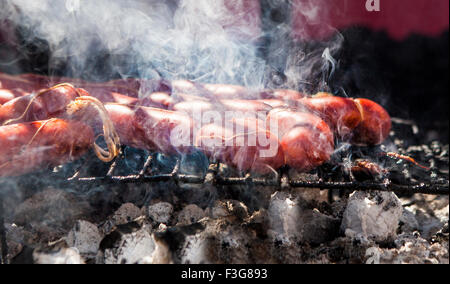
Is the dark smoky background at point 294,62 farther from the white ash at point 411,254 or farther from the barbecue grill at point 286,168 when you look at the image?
the white ash at point 411,254

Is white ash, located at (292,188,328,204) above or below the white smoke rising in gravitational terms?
below

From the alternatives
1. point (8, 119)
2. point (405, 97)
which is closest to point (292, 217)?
point (8, 119)

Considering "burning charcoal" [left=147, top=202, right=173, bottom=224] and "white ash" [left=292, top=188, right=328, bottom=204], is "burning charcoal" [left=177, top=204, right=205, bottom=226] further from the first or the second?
"white ash" [left=292, top=188, right=328, bottom=204]

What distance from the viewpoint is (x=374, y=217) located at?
7.29 ft

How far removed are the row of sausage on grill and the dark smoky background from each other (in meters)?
1.13

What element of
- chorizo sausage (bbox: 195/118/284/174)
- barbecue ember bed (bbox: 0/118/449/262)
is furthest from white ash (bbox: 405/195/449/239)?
chorizo sausage (bbox: 195/118/284/174)

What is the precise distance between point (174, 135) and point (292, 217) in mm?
1078

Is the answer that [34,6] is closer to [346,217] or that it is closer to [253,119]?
[253,119]

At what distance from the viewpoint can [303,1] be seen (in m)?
4.27

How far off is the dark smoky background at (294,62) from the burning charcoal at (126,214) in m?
2.10

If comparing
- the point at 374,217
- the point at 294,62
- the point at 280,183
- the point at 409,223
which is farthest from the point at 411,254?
the point at 294,62

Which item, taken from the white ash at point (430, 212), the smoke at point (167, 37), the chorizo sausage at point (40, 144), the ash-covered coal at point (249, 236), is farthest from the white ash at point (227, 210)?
the smoke at point (167, 37)

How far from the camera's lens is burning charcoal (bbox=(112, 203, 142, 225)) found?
243 centimetres

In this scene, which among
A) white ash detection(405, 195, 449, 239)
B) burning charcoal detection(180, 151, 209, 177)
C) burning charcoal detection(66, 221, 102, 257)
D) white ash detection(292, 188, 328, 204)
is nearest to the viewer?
burning charcoal detection(66, 221, 102, 257)
